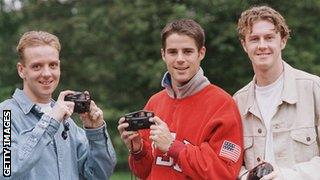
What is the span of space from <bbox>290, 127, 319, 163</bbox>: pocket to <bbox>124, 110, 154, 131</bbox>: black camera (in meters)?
0.80

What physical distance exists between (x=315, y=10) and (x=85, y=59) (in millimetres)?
5409

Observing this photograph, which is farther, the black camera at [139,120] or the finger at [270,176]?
the black camera at [139,120]

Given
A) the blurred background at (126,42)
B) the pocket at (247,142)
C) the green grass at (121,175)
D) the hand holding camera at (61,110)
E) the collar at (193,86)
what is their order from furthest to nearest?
the green grass at (121,175) → the blurred background at (126,42) → the collar at (193,86) → the pocket at (247,142) → the hand holding camera at (61,110)

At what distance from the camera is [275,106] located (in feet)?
12.3

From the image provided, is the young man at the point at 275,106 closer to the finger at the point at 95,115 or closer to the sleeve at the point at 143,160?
the sleeve at the point at 143,160

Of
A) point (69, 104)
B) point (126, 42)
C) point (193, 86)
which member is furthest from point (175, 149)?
point (126, 42)

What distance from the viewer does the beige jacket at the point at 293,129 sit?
3.63 meters

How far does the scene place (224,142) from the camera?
3.72 meters


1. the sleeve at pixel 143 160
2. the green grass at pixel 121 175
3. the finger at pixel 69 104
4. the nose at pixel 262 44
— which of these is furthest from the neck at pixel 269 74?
the green grass at pixel 121 175

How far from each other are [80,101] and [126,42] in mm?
→ 11922

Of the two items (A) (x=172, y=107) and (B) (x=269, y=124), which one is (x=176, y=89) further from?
(B) (x=269, y=124)

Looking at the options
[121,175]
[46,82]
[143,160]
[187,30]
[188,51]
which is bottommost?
[121,175]

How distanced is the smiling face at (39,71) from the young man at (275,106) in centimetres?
110

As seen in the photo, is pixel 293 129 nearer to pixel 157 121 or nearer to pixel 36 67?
pixel 157 121
